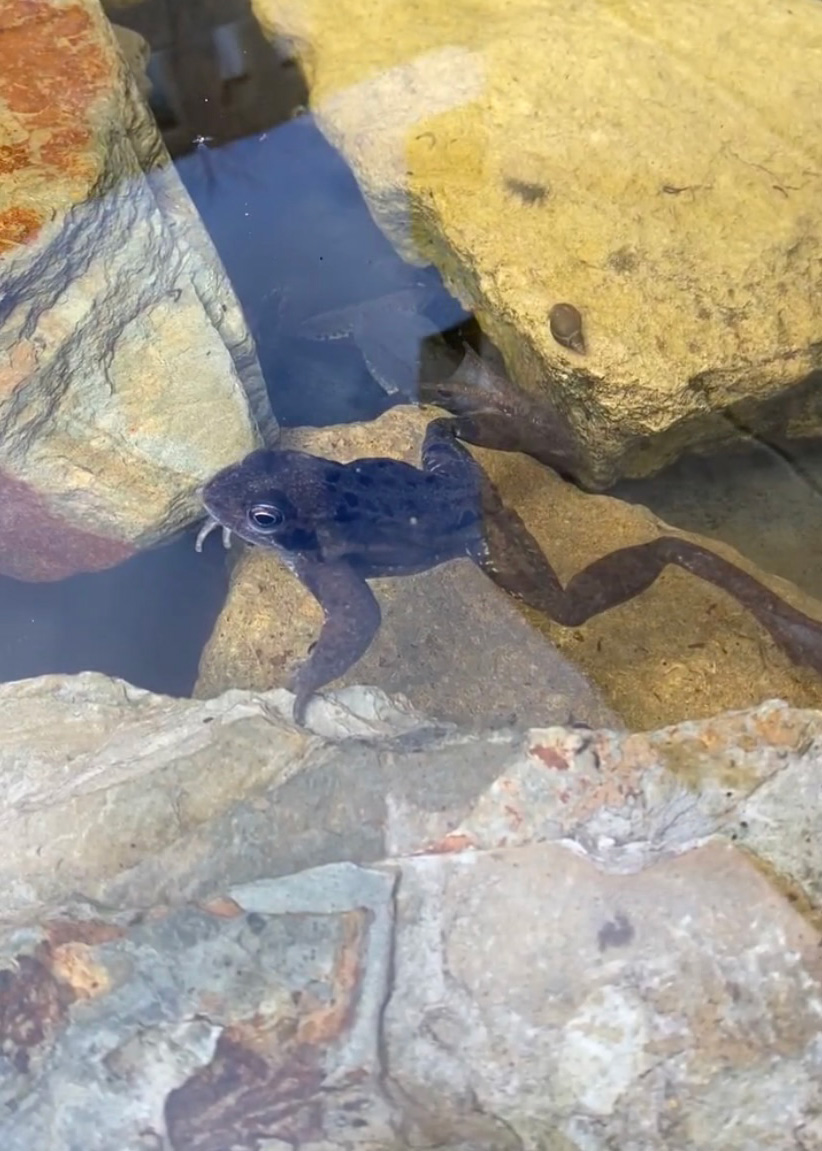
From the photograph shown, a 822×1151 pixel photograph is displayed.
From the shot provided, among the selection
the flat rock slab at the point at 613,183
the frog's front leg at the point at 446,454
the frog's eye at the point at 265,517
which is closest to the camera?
the flat rock slab at the point at 613,183

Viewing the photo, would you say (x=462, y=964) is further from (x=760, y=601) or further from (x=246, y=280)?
(x=246, y=280)

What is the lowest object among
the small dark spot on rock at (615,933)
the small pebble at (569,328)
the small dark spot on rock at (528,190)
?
the small dark spot on rock at (615,933)

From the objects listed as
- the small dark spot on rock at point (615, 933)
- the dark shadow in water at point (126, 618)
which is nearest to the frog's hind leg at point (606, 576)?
the dark shadow in water at point (126, 618)

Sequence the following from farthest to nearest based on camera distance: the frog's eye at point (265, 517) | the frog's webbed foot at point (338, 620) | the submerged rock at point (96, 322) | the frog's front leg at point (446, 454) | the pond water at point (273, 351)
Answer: the frog's front leg at point (446, 454), the pond water at point (273, 351), the frog's eye at point (265, 517), the frog's webbed foot at point (338, 620), the submerged rock at point (96, 322)

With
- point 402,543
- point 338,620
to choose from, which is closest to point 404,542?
point 402,543

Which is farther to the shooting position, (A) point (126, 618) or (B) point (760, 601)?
(A) point (126, 618)

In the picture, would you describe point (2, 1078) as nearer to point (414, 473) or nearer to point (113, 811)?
point (113, 811)

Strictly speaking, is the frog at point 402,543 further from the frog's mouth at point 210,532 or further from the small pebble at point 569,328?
the small pebble at point 569,328
